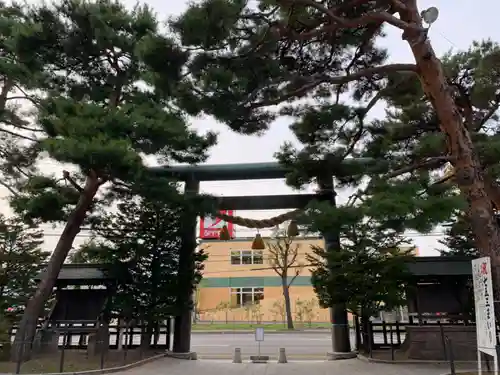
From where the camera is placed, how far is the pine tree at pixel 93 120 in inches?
294

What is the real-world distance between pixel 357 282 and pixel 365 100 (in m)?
4.21

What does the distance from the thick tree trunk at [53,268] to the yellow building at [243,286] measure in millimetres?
20561

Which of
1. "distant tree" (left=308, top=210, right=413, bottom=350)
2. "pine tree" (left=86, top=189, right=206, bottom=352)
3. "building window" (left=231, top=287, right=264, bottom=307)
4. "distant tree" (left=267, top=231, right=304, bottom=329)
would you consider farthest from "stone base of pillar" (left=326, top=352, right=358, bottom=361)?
"building window" (left=231, top=287, right=264, bottom=307)

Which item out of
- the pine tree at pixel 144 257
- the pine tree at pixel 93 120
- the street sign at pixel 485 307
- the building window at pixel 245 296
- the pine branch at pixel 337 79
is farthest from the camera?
the building window at pixel 245 296

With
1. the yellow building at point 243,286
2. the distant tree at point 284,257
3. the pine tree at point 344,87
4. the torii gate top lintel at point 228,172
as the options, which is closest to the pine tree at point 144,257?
the torii gate top lintel at point 228,172

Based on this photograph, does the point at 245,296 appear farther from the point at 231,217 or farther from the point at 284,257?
the point at 231,217

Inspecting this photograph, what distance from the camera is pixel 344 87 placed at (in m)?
7.67

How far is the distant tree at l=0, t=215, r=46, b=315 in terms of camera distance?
10.5 metres

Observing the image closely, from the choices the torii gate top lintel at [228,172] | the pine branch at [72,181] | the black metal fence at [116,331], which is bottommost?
the black metal fence at [116,331]

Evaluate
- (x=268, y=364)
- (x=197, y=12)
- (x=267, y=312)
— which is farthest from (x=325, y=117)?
(x=267, y=312)

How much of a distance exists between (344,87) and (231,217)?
435 centimetres

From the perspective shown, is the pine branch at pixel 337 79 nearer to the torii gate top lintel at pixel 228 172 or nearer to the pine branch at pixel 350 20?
the pine branch at pixel 350 20

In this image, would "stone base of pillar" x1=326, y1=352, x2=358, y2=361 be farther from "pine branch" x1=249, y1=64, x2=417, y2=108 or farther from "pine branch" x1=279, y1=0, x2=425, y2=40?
"pine branch" x1=279, y1=0, x2=425, y2=40

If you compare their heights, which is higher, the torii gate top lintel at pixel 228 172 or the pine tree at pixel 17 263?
the torii gate top lintel at pixel 228 172
